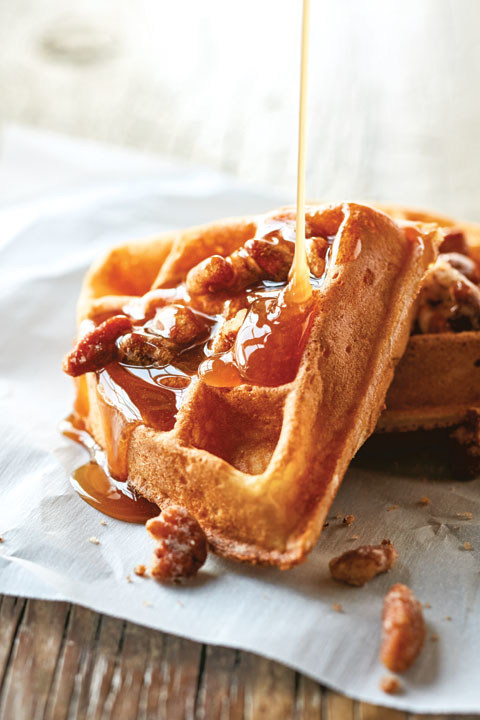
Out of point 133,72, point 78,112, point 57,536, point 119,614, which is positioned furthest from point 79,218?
point 119,614

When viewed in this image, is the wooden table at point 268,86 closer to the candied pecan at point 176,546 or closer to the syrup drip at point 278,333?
the syrup drip at point 278,333

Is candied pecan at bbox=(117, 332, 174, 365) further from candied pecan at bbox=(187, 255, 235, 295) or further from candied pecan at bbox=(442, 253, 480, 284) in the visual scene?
candied pecan at bbox=(442, 253, 480, 284)

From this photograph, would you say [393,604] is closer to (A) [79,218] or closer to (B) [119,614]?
(B) [119,614]

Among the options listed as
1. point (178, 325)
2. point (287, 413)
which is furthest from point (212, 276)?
point (287, 413)

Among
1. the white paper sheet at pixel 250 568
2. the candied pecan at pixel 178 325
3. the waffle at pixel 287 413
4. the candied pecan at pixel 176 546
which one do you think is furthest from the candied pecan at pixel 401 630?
the candied pecan at pixel 178 325

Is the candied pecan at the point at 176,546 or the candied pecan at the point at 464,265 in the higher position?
the candied pecan at the point at 464,265

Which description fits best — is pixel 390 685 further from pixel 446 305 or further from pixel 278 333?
pixel 446 305
